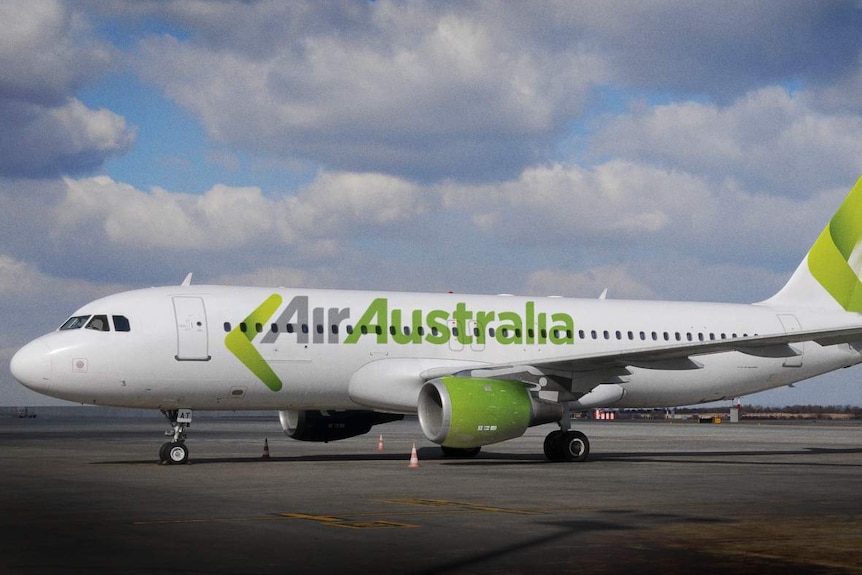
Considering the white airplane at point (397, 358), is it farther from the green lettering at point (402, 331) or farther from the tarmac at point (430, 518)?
the tarmac at point (430, 518)

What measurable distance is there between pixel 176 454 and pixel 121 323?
3.08m

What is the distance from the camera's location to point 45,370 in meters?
22.8

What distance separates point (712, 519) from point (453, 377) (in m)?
11.4

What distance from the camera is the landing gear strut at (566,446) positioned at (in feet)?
84.6

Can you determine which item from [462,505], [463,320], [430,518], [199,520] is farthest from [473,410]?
[199,520]

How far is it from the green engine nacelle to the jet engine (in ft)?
13.4

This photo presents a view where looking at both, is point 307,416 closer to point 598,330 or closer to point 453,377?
point 453,377

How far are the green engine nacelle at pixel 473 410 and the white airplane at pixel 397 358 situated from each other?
0.11ft

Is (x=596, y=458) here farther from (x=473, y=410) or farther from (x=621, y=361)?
(x=473, y=410)

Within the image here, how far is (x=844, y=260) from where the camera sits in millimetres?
32375

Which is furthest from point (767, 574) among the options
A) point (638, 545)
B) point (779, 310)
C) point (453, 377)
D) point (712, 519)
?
point (779, 310)

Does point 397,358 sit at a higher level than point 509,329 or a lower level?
lower

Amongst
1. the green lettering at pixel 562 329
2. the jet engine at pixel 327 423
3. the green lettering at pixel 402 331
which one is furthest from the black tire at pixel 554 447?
the jet engine at pixel 327 423

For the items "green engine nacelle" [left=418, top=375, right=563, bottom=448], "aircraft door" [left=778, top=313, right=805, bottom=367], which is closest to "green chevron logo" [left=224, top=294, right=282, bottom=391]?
"green engine nacelle" [left=418, top=375, right=563, bottom=448]
